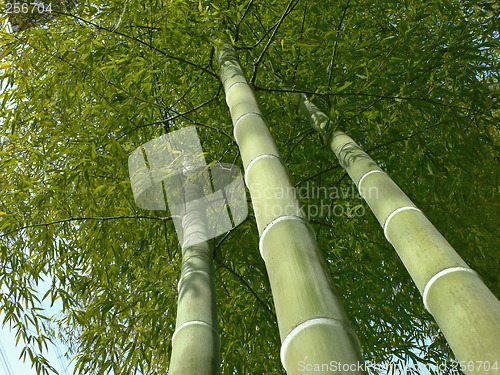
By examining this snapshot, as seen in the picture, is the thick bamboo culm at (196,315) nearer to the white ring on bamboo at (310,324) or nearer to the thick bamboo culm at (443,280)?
the white ring on bamboo at (310,324)

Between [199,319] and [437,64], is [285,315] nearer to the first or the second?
[199,319]

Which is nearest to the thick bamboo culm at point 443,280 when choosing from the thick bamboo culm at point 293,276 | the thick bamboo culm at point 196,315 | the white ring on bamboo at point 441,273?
the white ring on bamboo at point 441,273

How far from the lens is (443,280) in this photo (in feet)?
3.79

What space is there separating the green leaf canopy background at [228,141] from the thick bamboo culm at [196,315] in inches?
12.3

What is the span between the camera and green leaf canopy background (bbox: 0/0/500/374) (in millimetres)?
2203

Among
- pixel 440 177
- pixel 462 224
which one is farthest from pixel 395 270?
pixel 440 177

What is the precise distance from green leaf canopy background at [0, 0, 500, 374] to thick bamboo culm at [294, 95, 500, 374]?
0.79 meters

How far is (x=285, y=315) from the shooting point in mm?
963

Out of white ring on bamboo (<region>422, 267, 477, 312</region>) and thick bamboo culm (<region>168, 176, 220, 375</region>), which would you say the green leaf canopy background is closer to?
thick bamboo culm (<region>168, 176, 220, 375</region>)

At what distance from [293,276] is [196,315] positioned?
0.67 metres

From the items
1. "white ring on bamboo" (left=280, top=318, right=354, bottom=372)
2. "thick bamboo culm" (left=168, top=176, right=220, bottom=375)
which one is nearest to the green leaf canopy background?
"thick bamboo culm" (left=168, top=176, right=220, bottom=375)

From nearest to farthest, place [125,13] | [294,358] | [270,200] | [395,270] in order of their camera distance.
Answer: [294,358] < [270,200] < [125,13] < [395,270]

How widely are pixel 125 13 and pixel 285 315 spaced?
177 cm

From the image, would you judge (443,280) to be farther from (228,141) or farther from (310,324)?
(228,141)
